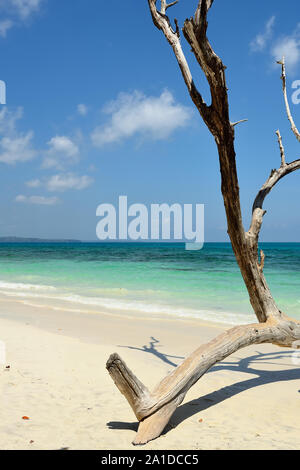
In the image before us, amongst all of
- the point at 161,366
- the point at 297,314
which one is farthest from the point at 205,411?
the point at 297,314

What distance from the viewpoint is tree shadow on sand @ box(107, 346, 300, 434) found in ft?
11.4

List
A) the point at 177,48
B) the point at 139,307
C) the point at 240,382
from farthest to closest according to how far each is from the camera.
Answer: the point at 139,307 < the point at 240,382 < the point at 177,48

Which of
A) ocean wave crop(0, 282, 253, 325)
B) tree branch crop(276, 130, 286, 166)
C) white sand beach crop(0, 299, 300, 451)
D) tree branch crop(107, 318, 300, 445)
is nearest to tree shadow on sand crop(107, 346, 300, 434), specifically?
white sand beach crop(0, 299, 300, 451)

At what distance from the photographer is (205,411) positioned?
12.1 feet

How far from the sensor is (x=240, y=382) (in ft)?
15.0

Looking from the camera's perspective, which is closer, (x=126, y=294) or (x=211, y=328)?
(x=211, y=328)

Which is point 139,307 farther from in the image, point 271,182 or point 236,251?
point 271,182

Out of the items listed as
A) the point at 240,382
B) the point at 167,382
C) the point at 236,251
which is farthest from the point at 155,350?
the point at 167,382

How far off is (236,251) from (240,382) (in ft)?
5.28

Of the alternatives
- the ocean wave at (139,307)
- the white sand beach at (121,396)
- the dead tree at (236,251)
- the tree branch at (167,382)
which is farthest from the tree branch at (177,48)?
the ocean wave at (139,307)

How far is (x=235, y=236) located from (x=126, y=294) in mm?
10169

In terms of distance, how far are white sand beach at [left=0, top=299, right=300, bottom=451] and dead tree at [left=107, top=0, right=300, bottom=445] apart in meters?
0.28

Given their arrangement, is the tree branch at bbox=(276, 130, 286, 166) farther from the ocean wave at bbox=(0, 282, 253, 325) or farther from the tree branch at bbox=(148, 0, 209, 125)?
the ocean wave at bbox=(0, 282, 253, 325)
